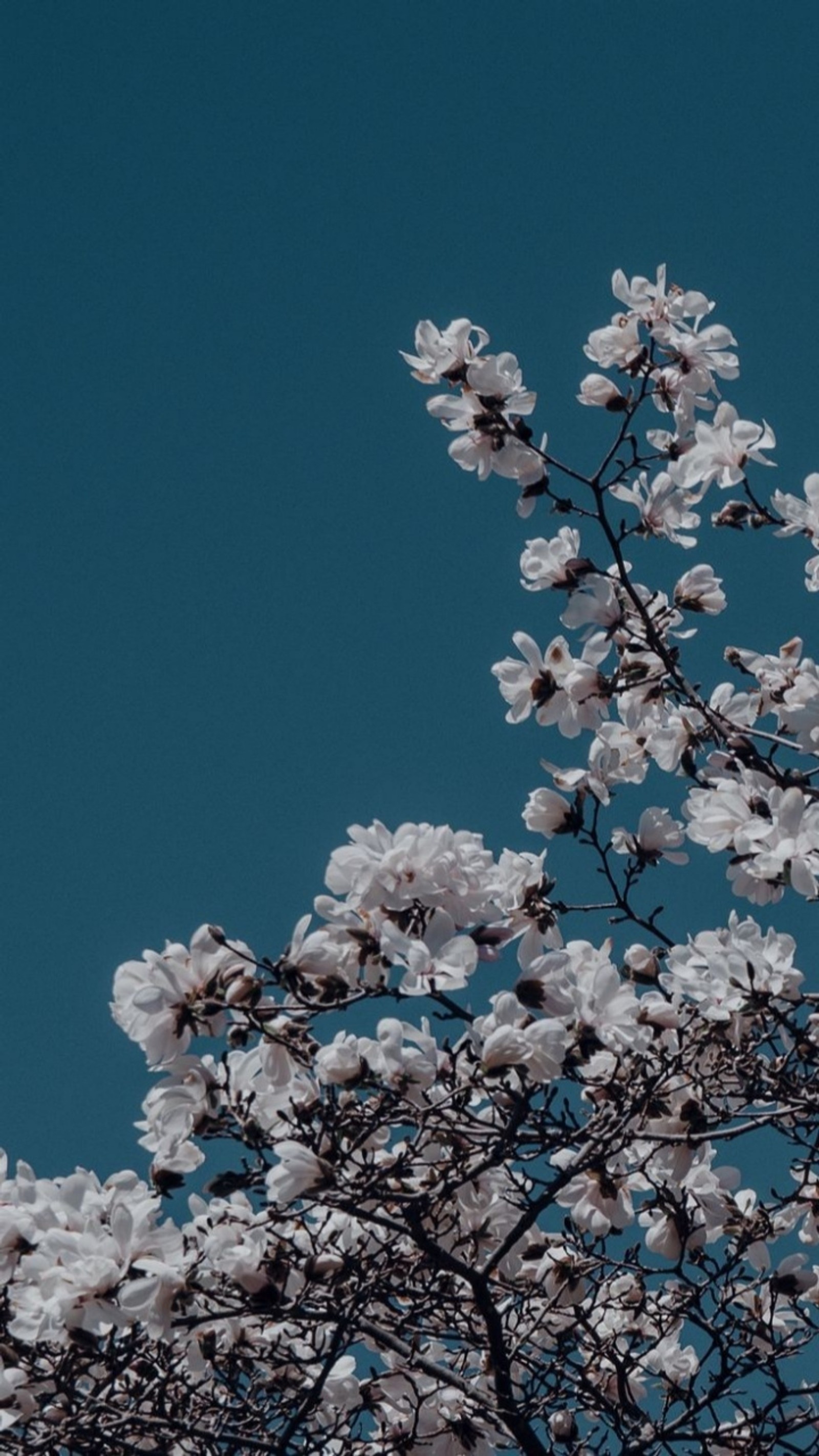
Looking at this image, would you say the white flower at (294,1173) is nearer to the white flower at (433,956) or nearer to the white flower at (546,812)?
the white flower at (433,956)

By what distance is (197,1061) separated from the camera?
3.12 metres

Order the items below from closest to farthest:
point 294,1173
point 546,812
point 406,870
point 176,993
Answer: point 294,1173, point 176,993, point 406,870, point 546,812

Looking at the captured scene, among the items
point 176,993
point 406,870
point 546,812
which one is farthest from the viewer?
point 546,812

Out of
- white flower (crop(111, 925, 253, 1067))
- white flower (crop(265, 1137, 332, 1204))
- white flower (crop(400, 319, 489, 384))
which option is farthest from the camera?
white flower (crop(400, 319, 489, 384))

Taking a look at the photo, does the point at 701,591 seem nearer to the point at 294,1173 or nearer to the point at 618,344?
the point at 618,344

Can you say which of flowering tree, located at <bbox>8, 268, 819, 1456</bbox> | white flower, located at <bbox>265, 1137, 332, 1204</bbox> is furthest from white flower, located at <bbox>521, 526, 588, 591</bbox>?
white flower, located at <bbox>265, 1137, 332, 1204</bbox>

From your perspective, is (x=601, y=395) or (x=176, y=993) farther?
(x=601, y=395)

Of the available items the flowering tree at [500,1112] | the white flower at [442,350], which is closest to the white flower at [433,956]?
the flowering tree at [500,1112]

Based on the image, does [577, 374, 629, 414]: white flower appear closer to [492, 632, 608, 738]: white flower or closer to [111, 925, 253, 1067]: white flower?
[492, 632, 608, 738]: white flower

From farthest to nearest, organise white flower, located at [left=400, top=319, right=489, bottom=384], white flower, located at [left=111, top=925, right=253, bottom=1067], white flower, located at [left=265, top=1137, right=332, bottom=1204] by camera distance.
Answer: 1. white flower, located at [left=400, top=319, right=489, bottom=384]
2. white flower, located at [left=111, top=925, right=253, bottom=1067]
3. white flower, located at [left=265, top=1137, right=332, bottom=1204]

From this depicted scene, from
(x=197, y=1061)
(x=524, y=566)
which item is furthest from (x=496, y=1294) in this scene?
(x=524, y=566)

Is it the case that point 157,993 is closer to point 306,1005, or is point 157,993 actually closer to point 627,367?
point 306,1005

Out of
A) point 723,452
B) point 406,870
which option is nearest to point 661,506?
point 723,452

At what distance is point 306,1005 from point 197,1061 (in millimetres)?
264
